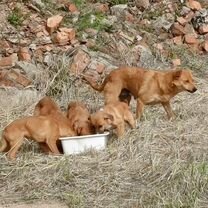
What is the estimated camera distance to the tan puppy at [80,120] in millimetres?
7750

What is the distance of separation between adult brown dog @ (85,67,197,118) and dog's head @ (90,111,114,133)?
1.17 meters

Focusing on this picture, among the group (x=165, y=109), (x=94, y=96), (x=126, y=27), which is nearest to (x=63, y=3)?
(x=126, y=27)

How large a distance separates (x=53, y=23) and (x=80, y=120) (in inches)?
142

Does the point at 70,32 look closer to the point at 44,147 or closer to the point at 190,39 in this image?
the point at 190,39

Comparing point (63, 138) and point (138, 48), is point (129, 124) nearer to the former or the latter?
point (63, 138)

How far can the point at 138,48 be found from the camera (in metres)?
11.3

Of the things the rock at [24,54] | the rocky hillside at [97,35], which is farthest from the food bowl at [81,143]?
the rock at [24,54]

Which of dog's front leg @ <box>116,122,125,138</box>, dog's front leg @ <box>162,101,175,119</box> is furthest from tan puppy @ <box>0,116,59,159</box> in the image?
dog's front leg @ <box>162,101,175,119</box>

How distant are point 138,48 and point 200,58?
1276 millimetres

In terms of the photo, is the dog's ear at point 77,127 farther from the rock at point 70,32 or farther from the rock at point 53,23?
the rock at point 53,23

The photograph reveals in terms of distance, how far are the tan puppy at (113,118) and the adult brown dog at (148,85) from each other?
0.68m

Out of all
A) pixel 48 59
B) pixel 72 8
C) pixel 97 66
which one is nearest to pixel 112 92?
pixel 97 66

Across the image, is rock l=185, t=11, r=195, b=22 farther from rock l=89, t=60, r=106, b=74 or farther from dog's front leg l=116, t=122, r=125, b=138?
dog's front leg l=116, t=122, r=125, b=138

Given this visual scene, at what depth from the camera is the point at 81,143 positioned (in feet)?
24.1
